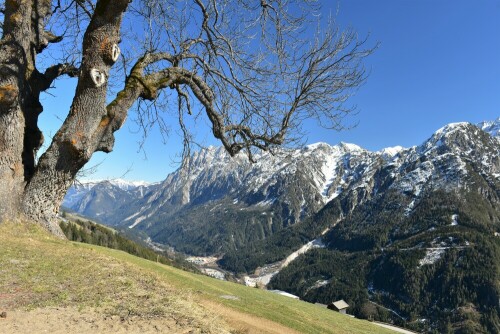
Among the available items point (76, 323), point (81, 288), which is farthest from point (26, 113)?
point (76, 323)

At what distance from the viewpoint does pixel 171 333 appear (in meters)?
6.43

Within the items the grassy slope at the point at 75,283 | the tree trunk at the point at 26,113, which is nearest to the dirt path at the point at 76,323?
the grassy slope at the point at 75,283

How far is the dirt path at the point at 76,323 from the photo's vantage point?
6.08m

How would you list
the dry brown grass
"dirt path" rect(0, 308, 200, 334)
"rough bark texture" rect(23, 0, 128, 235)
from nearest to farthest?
"dirt path" rect(0, 308, 200, 334)
the dry brown grass
"rough bark texture" rect(23, 0, 128, 235)

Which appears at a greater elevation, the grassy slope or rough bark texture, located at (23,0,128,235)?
rough bark texture, located at (23,0,128,235)

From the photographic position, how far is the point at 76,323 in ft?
20.9

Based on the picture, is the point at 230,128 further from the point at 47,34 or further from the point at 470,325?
the point at 470,325

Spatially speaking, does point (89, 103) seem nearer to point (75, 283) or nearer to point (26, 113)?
point (26, 113)

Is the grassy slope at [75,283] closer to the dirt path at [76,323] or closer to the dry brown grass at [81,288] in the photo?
the dry brown grass at [81,288]

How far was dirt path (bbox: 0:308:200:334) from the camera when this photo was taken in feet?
19.9

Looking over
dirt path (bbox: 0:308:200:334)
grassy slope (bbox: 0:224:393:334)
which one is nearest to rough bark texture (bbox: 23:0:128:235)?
grassy slope (bbox: 0:224:393:334)

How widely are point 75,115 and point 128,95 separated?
1.33 metres

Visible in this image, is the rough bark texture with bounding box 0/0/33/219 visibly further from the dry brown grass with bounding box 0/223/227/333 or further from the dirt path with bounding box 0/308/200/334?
the dirt path with bounding box 0/308/200/334

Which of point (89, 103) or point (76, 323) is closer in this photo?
point (76, 323)
